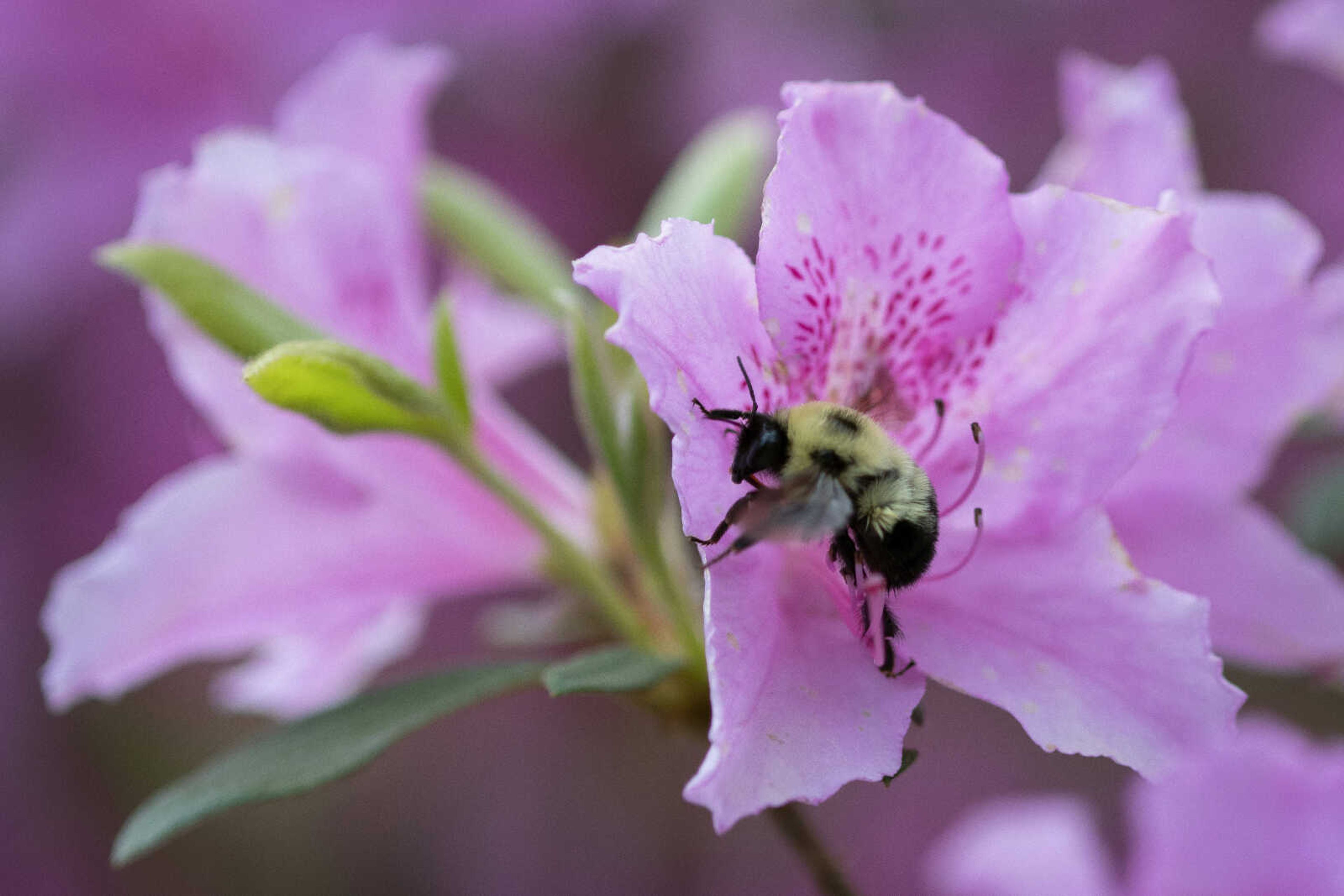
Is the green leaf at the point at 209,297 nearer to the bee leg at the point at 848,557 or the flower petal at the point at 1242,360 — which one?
the bee leg at the point at 848,557

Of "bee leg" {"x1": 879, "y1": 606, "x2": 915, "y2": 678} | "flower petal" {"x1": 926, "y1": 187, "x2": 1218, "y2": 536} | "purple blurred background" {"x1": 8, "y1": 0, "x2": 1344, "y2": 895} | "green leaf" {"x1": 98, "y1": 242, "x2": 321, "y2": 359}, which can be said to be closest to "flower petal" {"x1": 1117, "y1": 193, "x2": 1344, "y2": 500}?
"flower petal" {"x1": 926, "y1": 187, "x2": 1218, "y2": 536}

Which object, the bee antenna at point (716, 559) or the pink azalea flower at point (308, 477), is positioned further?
the pink azalea flower at point (308, 477)

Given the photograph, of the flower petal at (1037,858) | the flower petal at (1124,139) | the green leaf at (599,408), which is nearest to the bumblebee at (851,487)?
the green leaf at (599,408)

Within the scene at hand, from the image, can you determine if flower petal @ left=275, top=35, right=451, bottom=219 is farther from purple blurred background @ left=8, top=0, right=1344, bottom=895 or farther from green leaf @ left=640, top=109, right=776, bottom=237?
purple blurred background @ left=8, top=0, right=1344, bottom=895

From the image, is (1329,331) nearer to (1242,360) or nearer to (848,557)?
(1242,360)

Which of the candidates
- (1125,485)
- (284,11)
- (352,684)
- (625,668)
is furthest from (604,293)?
(284,11)

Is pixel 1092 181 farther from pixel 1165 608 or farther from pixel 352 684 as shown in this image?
pixel 352 684
